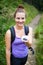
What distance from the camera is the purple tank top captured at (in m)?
3.89

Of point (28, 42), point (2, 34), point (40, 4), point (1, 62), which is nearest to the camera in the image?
point (28, 42)

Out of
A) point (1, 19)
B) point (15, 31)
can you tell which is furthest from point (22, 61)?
point (1, 19)

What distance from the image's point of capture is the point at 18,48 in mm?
3934

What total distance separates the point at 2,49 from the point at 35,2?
990 inches

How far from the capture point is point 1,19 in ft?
25.3

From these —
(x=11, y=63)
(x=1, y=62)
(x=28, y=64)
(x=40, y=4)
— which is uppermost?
(x=11, y=63)

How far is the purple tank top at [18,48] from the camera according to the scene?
389 centimetres

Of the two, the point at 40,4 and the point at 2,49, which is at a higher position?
the point at 2,49

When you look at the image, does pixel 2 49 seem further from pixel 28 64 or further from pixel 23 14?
pixel 23 14

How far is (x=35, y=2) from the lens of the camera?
103 ft

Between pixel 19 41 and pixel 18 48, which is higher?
pixel 19 41

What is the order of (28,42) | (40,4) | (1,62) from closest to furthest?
(28,42) → (1,62) → (40,4)

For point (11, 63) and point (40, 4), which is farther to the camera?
point (40, 4)

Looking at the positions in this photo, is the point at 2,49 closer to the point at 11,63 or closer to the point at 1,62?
the point at 1,62
